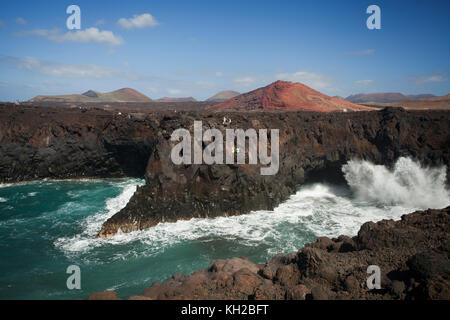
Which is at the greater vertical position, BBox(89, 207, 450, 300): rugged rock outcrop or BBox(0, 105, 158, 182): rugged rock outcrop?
BBox(0, 105, 158, 182): rugged rock outcrop

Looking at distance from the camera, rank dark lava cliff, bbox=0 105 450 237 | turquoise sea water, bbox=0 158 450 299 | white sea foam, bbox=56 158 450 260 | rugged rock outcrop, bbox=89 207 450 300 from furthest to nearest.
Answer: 1. dark lava cliff, bbox=0 105 450 237
2. white sea foam, bbox=56 158 450 260
3. turquoise sea water, bbox=0 158 450 299
4. rugged rock outcrop, bbox=89 207 450 300

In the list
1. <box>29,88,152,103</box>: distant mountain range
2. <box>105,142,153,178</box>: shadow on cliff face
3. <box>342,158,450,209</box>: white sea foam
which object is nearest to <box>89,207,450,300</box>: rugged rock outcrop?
<box>342,158,450,209</box>: white sea foam

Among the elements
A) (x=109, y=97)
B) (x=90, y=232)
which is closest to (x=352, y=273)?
(x=90, y=232)

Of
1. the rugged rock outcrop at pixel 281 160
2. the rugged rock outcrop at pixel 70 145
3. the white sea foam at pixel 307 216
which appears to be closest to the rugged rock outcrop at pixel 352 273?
the white sea foam at pixel 307 216

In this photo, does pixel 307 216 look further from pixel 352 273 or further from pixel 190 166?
pixel 352 273

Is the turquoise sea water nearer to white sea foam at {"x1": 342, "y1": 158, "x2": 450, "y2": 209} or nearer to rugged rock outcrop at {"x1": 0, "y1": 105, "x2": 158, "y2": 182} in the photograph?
white sea foam at {"x1": 342, "y1": 158, "x2": 450, "y2": 209}

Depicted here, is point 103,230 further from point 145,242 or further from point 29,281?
point 29,281
